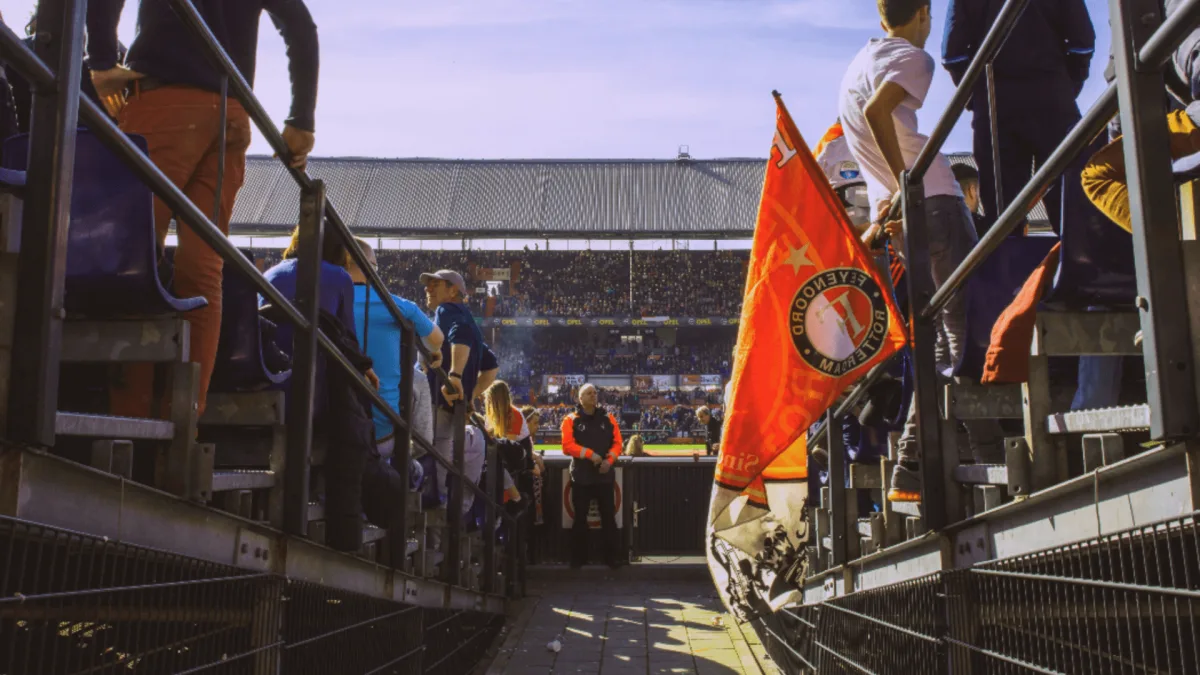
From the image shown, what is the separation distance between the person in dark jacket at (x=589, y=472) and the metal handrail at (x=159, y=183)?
686 centimetres

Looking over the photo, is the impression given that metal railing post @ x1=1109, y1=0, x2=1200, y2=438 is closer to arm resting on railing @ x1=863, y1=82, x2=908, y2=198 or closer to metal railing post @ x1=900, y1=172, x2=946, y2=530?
metal railing post @ x1=900, y1=172, x2=946, y2=530

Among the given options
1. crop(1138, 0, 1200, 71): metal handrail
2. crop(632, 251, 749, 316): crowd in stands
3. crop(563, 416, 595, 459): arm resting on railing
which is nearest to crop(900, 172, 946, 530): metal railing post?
crop(1138, 0, 1200, 71): metal handrail

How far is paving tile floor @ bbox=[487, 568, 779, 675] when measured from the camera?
6.20 metres

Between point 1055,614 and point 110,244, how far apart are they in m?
1.98

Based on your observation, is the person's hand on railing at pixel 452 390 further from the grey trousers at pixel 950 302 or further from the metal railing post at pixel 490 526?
the grey trousers at pixel 950 302

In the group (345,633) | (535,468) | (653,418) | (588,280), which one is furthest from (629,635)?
(588,280)

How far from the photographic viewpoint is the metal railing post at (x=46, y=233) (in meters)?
1.57

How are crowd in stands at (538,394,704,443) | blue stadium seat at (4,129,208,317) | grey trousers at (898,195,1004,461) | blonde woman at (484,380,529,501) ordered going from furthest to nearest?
crowd in stands at (538,394,704,443) → blonde woman at (484,380,529,501) → grey trousers at (898,195,1004,461) → blue stadium seat at (4,129,208,317)

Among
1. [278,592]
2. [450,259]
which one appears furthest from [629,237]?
[278,592]

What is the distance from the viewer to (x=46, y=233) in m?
1.62

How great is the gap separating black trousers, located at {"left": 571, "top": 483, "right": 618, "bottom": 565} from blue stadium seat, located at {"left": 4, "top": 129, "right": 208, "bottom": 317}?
8.25 m

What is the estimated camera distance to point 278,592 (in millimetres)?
2641

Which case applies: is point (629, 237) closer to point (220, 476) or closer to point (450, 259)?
point (450, 259)

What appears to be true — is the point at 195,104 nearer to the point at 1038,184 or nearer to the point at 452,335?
the point at 1038,184
